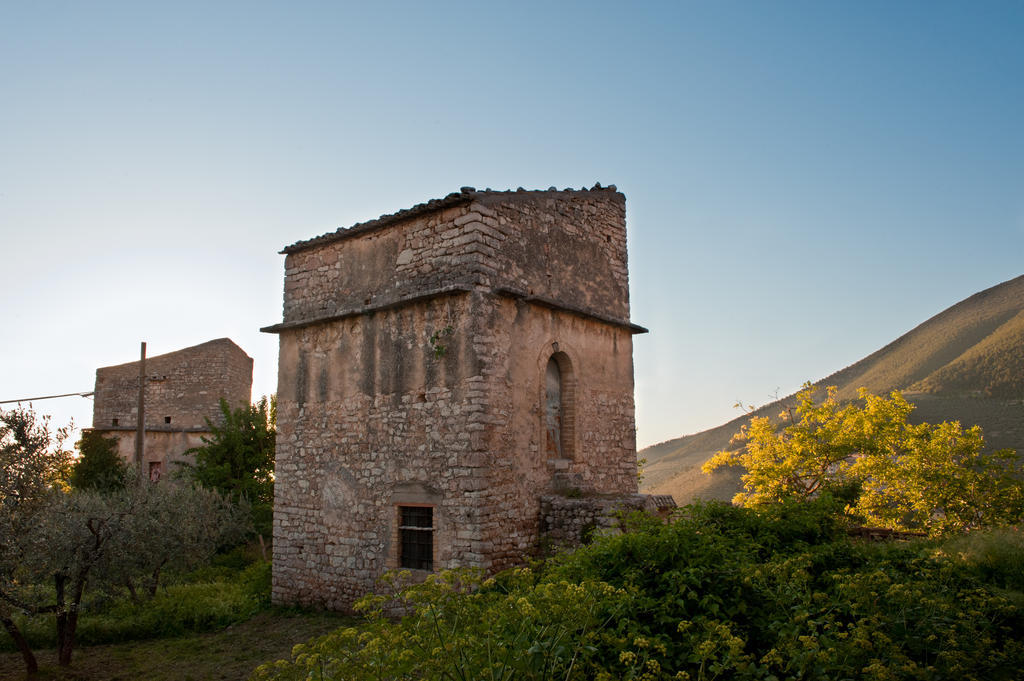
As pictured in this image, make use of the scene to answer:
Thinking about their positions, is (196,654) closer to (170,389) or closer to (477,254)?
(477,254)

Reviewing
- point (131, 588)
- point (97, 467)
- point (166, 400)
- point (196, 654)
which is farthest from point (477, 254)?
point (166, 400)

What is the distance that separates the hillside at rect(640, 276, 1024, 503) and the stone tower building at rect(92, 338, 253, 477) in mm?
18081

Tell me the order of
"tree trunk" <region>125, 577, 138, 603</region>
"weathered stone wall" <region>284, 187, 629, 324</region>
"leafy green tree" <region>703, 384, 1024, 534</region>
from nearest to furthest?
"weathered stone wall" <region>284, 187, 629, 324</region>
"tree trunk" <region>125, 577, 138, 603</region>
"leafy green tree" <region>703, 384, 1024, 534</region>

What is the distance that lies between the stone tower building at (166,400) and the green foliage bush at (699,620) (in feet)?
65.1

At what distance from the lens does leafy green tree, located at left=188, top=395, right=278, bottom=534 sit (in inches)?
739

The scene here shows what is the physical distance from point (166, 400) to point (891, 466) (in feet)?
74.4

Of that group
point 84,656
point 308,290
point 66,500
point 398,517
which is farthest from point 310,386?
point 84,656

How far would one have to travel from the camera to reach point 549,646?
13.2 ft

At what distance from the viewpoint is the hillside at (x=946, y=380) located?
102 feet

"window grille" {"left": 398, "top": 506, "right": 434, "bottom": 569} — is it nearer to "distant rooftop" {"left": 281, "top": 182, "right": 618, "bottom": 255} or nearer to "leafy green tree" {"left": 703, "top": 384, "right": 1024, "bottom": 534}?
"distant rooftop" {"left": 281, "top": 182, "right": 618, "bottom": 255}

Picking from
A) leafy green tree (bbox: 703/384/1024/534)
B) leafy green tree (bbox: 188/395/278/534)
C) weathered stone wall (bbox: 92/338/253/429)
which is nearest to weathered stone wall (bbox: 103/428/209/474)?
weathered stone wall (bbox: 92/338/253/429)

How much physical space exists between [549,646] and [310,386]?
9246 millimetres

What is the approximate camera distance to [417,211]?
11008 millimetres

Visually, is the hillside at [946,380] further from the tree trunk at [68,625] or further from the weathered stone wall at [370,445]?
the tree trunk at [68,625]
